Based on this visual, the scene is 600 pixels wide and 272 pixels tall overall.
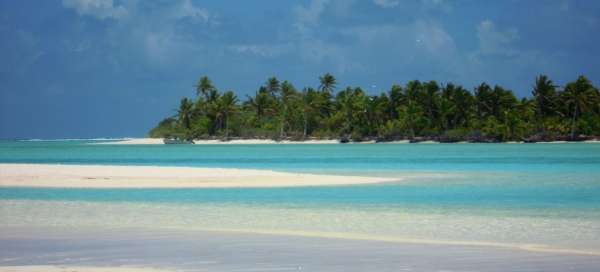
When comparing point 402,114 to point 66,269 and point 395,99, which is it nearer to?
point 395,99

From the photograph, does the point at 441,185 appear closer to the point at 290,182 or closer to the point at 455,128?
the point at 290,182

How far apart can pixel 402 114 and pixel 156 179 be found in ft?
338

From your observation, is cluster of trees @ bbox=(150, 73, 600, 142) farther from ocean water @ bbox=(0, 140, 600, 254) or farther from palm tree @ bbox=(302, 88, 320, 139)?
ocean water @ bbox=(0, 140, 600, 254)

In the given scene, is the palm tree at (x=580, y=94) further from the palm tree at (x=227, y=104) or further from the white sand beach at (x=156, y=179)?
the white sand beach at (x=156, y=179)

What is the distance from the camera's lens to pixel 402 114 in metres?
137


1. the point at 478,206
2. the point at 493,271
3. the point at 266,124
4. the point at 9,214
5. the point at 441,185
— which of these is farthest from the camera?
the point at 266,124

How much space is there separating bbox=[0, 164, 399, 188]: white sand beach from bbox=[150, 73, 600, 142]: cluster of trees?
313ft

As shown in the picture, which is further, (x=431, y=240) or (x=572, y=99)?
(x=572, y=99)

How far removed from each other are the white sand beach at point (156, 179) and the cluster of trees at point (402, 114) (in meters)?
95.3

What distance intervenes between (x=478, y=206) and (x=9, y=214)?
12207 mm

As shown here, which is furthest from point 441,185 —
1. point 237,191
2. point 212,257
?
point 212,257

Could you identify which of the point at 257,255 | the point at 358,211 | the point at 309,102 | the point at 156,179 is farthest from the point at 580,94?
the point at 257,255

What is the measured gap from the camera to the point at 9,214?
21.2m

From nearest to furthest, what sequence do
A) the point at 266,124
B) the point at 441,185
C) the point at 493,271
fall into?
the point at 493,271 → the point at 441,185 → the point at 266,124
